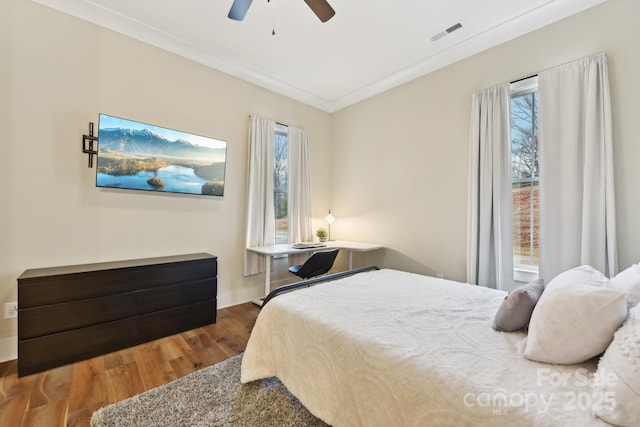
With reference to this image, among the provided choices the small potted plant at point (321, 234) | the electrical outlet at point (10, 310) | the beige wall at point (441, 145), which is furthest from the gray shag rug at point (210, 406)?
the small potted plant at point (321, 234)

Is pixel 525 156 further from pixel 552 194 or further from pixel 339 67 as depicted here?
pixel 339 67

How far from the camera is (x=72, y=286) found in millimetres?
2104

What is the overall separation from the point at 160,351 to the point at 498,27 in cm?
441

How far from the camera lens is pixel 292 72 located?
3.52 metres

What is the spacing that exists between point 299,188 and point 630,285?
3.37 meters

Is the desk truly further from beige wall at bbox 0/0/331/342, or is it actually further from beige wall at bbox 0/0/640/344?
beige wall at bbox 0/0/331/342

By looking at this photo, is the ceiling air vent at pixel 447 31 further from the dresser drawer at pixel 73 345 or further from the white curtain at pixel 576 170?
the dresser drawer at pixel 73 345

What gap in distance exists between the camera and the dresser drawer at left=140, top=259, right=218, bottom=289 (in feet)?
8.08

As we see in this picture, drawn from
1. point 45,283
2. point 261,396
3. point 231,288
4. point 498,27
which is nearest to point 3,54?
point 45,283

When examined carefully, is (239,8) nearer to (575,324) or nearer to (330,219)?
(575,324)

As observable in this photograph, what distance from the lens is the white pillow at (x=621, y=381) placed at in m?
0.74

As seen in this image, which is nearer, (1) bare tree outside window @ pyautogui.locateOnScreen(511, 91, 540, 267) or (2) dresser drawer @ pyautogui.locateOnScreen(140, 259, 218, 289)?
(2) dresser drawer @ pyautogui.locateOnScreen(140, 259, 218, 289)

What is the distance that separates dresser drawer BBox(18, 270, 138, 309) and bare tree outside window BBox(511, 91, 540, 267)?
3.71 metres

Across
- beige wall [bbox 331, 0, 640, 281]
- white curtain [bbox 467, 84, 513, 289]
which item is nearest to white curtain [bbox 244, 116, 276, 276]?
beige wall [bbox 331, 0, 640, 281]
